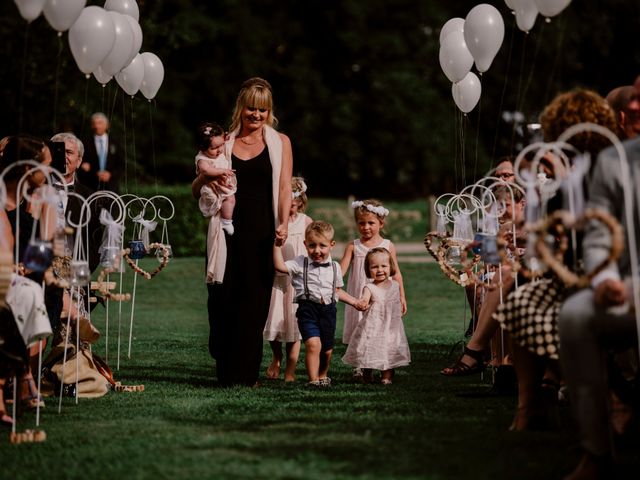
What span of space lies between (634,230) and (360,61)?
1465 inches

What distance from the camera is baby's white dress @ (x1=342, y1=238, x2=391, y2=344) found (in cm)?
968

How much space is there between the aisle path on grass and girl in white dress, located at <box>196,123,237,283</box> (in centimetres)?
1331

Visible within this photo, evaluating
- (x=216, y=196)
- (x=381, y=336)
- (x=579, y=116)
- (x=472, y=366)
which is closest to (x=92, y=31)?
(x=216, y=196)

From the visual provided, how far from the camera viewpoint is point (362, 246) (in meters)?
9.77

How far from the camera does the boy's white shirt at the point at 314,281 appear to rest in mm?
8914

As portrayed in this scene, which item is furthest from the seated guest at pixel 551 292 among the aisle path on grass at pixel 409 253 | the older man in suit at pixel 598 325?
the aisle path on grass at pixel 409 253

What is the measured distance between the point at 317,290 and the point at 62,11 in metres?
2.83

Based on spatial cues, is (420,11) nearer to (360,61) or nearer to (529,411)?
(360,61)

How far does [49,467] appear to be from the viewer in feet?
17.6

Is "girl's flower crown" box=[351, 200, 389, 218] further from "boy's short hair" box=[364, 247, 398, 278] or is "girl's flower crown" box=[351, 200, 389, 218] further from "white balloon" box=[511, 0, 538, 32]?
"white balloon" box=[511, 0, 538, 32]

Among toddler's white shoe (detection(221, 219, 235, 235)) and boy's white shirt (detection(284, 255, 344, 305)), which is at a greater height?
toddler's white shoe (detection(221, 219, 235, 235))

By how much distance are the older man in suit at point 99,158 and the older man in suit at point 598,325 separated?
9.81 metres

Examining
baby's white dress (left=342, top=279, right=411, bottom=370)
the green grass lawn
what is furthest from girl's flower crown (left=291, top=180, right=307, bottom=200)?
the green grass lawn

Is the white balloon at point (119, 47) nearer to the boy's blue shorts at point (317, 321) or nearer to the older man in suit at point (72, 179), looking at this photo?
the older man in suit at point (72, 179)
